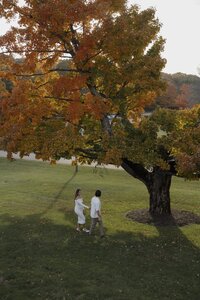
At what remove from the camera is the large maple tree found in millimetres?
17422

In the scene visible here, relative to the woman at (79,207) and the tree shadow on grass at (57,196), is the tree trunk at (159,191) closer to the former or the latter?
the woman at (79,207)

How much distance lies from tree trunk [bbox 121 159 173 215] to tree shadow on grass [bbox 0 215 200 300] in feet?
5.94

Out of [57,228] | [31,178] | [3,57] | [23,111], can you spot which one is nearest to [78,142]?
[23,111]

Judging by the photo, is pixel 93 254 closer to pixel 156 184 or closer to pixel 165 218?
pixel 165 218

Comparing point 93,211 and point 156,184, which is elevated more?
point 156,184

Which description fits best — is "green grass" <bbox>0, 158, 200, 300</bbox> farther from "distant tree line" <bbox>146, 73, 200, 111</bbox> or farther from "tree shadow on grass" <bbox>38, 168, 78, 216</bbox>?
"distant tree line" <bbox>146, 73, 200, 111</bbox>

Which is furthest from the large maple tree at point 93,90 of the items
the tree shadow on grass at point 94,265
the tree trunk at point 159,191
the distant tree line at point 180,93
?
the distant tree line at point 180,93

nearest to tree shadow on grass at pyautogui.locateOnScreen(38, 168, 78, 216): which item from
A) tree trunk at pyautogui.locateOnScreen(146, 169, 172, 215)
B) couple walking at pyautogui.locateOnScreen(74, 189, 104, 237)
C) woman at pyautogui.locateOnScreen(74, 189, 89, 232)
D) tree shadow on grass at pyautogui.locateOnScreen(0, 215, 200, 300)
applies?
tree shadow on grass at pyautogui.locateOnScreen(0, 215, 200, 300)

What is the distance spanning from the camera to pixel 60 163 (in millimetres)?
39500

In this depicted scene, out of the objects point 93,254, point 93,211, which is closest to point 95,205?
point 93,211

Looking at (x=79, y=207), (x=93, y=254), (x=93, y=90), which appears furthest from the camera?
(x=93, y=90)

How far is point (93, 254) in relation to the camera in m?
15.3

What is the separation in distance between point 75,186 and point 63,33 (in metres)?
14.2

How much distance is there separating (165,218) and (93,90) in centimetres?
731
